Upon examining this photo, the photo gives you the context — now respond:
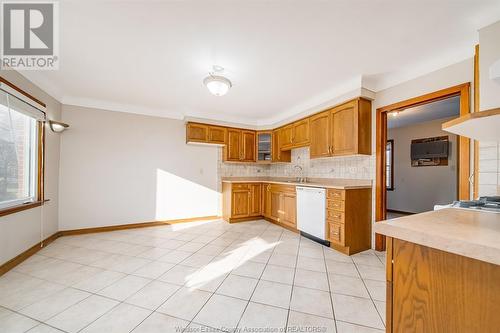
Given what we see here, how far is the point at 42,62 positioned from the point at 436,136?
24.0 feet

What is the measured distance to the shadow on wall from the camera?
4.00 m

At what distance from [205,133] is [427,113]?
4.79m

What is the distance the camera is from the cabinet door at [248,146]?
4.61 m

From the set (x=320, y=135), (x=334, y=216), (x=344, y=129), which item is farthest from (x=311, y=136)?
(x=334, y=216)

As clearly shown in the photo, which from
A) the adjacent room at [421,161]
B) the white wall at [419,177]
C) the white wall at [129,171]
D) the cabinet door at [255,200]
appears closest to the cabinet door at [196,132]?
the white wall at [129,171]

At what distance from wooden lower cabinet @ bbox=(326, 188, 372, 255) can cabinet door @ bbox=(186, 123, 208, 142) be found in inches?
105

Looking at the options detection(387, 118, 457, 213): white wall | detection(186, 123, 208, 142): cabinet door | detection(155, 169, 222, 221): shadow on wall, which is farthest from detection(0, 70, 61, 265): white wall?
detection(387, 118, 457, 213): white wall

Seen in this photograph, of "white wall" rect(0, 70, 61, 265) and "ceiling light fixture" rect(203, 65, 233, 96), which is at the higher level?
"ceiling light fixture" rect(203, 65, 233, 96)

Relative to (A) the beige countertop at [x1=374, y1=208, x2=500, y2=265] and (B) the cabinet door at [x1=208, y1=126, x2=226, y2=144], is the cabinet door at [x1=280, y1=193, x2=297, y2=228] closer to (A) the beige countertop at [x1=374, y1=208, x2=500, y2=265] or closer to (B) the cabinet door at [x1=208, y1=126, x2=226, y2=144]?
(B) the cabinet door at [x1=208, y1=126, x2=226, y2=144]

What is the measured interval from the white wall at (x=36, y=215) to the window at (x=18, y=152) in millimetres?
172

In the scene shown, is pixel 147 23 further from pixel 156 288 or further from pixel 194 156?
pixel 194 156

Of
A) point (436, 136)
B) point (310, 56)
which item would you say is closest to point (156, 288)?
point (310, 56)

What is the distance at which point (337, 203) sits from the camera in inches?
107

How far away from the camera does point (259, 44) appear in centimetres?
196
